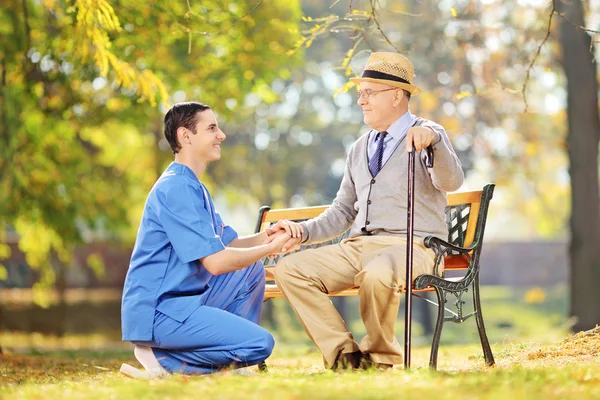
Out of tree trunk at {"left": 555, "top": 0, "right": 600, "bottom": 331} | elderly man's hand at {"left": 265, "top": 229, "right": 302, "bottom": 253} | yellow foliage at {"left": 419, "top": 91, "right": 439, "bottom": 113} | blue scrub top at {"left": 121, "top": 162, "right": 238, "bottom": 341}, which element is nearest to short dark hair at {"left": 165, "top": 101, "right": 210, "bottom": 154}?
blue scrub top at {"left": 121, "top": 162, "right": 238, "bottom": 341}

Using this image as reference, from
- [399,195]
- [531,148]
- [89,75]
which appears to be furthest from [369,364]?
[531,148]

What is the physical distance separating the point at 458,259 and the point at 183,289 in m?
1.83

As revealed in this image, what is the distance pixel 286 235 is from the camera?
522 centimetres

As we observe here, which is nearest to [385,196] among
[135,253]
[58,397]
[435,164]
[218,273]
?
[435,164]

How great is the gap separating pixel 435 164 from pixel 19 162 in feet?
22.7

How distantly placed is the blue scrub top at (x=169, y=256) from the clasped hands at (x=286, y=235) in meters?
0.50

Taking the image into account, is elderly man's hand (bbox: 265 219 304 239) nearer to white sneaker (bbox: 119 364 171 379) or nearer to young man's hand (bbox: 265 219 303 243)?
young man's hand (bbox: 265 219 303 243)

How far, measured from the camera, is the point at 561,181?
24953 millimetres

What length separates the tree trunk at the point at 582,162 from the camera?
1177cm

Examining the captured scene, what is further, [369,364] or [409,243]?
[369,364]

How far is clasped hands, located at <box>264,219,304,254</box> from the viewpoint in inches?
205

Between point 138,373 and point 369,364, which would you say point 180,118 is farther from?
point 369,364

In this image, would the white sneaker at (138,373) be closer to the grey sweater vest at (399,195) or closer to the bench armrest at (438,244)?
the grey sweater vest at (399,195)

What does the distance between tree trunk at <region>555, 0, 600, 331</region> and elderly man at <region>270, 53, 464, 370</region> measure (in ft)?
23.5
